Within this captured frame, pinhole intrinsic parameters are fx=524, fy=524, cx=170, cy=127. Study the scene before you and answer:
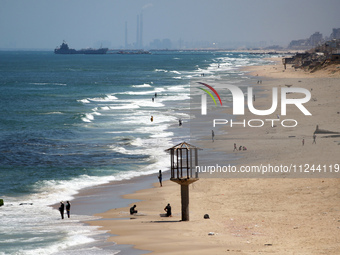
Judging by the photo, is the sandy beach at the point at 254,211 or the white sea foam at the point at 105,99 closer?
the sandy beach at the point at 254,211

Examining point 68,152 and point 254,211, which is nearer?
point 254,211

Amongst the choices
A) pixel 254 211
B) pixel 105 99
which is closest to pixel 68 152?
pixel 254 211

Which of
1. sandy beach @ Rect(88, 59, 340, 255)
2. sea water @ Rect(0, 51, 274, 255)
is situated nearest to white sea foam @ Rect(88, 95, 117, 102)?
sea water @ Rect(0, 51, 274, 255)

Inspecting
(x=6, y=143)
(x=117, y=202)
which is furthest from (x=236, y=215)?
(x=6, y=143)

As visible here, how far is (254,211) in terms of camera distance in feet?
69.9

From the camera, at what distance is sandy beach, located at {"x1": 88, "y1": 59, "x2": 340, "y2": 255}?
1689 cm

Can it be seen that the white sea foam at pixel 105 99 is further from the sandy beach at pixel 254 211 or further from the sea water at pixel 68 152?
the sandy beach at pixel 254 211

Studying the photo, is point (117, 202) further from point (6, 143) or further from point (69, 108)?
point (69, 108)

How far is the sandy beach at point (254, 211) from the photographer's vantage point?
55.4 feet

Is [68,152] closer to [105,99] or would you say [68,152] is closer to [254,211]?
[254,211]

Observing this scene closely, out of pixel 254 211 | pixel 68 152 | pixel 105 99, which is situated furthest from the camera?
pixel 105 99

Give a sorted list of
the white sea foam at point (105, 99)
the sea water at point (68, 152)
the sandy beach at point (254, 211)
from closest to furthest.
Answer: the sandy beach at point (254, 211)
the sea water at point (68, 152)
the white sea foam at point (105, 99)

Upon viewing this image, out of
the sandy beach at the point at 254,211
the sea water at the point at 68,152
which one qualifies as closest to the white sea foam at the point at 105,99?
the sea water at the point at 68,152

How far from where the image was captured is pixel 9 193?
27625 millimetres
